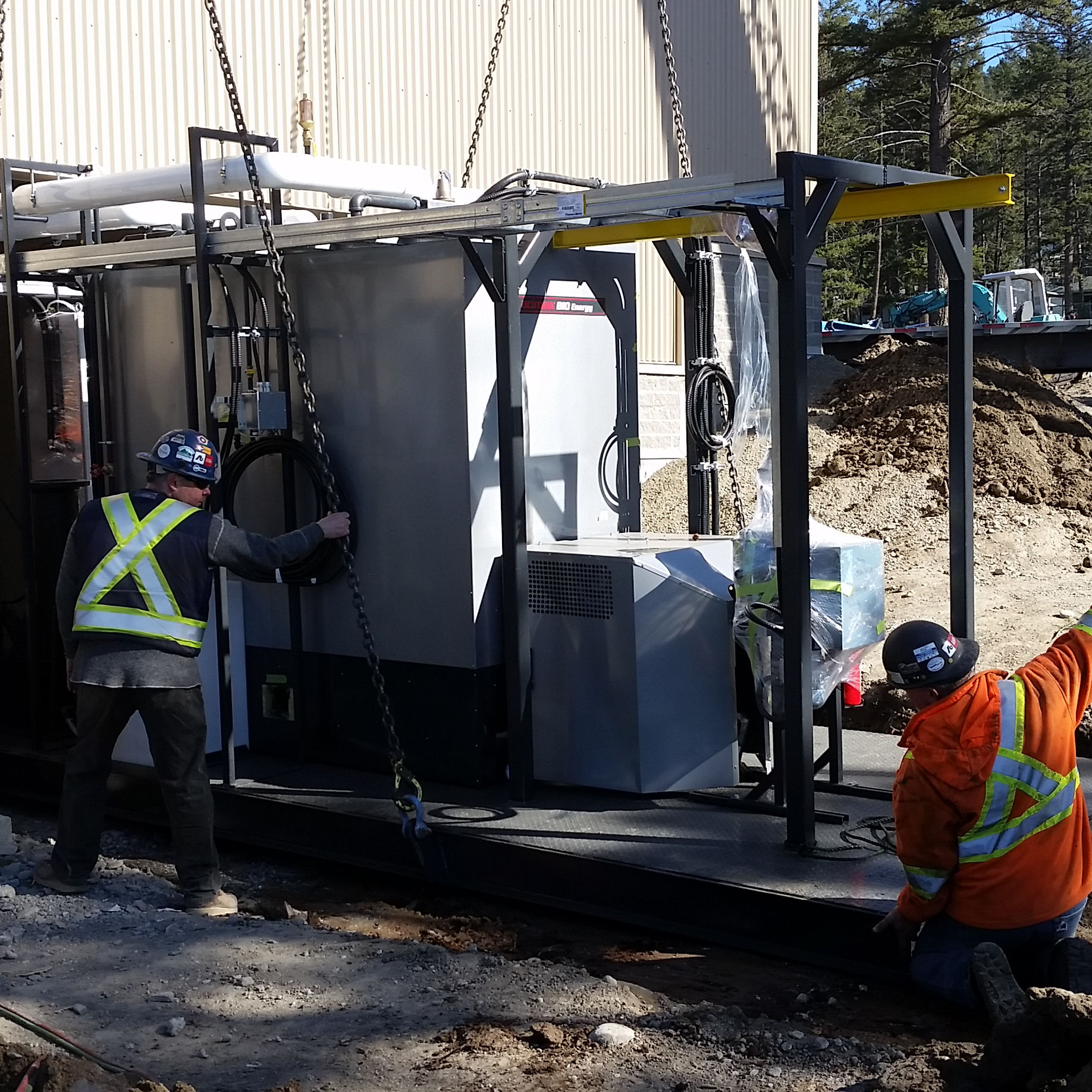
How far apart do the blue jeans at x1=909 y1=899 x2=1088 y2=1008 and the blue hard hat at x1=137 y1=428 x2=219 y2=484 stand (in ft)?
10.2

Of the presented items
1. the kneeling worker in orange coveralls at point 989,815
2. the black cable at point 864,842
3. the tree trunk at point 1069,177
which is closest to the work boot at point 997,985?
the kneeling worker in orange coveralls at point 989,815

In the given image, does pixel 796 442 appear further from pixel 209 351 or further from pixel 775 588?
pixel 209 351

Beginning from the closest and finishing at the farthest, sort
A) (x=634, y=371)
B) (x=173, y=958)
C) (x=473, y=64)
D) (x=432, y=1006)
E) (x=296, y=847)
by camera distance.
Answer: (x=432, y=1006), (x=173, y=958), (x=296, y=847), (x=634, y=371), (x=473, y=64)

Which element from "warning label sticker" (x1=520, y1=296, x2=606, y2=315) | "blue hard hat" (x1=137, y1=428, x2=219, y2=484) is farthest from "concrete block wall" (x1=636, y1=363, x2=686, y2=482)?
"blue hard hat" (x1=137, y1=428, x2=219, y2=484)

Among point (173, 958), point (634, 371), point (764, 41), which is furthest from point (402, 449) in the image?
point (764, 41)

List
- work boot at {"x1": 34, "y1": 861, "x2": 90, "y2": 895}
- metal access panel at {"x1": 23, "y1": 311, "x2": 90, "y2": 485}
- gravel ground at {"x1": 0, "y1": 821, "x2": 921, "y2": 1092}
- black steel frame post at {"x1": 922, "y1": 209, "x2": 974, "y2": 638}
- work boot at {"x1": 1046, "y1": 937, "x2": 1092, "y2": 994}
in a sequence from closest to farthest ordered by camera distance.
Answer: gravel ground at {"x1": 0, "y1": 821, "x2": 921, "y2": 1092}, work boot at {"x1": 1046, "y1": 937, "x2": 1092, "y2": 994}, work boot at {"x1": 34, "y1": 861, "x2": 90, "y2": 895}, black steel frame post at {"x1": 922, "y1": 209, "x2": 974, "y2": 638}, metal access panel at {"x1": 23, "y1": 311, "x2": 90, "y2": 485}

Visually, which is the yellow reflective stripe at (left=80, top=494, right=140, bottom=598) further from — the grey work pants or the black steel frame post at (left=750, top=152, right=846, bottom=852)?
the black steel frame post at (left=750, top=152, right=846, bottom=852)

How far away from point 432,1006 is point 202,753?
182 centimetres

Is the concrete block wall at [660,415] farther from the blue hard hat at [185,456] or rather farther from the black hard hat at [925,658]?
the black hard hat at [925,658]

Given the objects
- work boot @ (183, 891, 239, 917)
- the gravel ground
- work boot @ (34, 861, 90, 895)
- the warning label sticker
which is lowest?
work boot @ (183, 891, 239, 917)

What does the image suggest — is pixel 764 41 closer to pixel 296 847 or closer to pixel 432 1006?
pixel 296 847

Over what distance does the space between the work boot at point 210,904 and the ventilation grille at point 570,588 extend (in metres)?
1.69

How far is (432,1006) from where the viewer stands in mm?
3971

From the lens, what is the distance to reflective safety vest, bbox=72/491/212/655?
524cm
